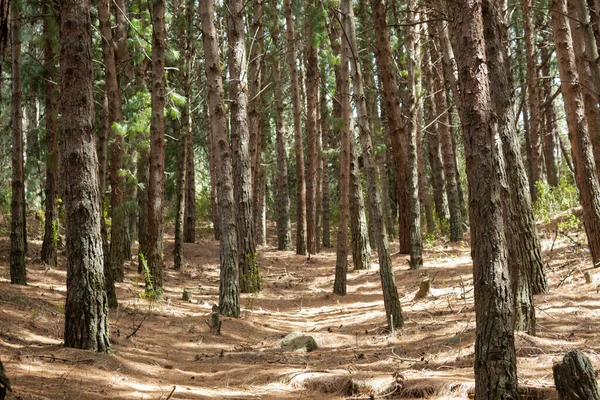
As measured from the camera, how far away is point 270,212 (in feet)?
140

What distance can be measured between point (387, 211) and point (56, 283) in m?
13.6

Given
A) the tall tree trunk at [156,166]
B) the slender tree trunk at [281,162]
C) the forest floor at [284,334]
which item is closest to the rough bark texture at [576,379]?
the forest floor at [284,334]

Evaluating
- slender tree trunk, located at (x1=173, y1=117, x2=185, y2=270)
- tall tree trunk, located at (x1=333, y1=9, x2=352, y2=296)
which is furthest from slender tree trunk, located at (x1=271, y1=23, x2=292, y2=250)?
tall tree trunk, located at (x1=333, y1=9, x2=352, y2=296)

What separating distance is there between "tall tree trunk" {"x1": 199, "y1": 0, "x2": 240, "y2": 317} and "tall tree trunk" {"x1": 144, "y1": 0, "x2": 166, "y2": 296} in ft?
4.44

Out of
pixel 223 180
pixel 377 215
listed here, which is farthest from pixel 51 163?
pixel 377 215

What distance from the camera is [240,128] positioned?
37.2ft

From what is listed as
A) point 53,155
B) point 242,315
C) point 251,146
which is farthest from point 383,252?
point 251,146

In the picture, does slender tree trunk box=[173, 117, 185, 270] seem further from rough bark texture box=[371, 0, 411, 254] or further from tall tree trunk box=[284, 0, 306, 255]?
rough bark texture box=[371, 0, 411, 254]

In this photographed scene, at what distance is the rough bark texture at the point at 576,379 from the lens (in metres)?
4.14

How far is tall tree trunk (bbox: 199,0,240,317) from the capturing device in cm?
1000

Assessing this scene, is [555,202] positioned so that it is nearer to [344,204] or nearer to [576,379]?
[344,204]

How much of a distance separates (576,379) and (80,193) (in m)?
4.88

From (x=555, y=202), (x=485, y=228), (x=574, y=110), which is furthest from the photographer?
(x=555, y=202)

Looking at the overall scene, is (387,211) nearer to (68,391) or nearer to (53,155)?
(53,155)
